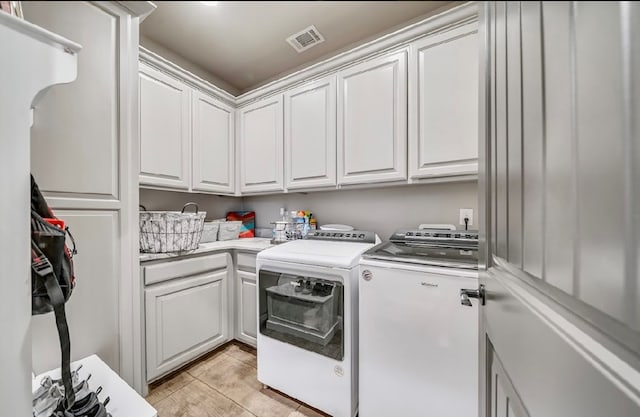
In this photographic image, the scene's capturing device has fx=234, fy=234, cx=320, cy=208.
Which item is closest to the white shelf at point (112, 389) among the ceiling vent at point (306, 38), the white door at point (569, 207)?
the white door at point (569, 207)

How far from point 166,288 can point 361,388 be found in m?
1.23

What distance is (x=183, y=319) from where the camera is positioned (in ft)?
4.95

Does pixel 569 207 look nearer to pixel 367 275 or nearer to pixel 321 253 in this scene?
pixel 367 275

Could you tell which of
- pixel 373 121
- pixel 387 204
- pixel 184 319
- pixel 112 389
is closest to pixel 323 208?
pixel 387 204

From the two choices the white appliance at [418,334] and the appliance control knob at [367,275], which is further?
the appliance control knob at [367,275]

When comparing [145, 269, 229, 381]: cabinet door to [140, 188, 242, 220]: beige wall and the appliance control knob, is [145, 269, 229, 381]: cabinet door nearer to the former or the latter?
[140, 188, 242, 220]: beige wall

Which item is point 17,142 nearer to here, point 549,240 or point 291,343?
point 549,240

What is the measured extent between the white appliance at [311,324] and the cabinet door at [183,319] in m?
0.48

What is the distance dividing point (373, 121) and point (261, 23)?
1.18 m

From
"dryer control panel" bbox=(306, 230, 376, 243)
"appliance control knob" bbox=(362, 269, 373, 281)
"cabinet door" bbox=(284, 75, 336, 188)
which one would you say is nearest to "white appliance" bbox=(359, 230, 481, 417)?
"appliance control knob" bbox=(362, 269, 373, 281)

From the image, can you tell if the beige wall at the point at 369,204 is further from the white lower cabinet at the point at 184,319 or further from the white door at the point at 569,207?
the white door at the point at 569,207

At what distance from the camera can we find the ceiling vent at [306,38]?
450 mm

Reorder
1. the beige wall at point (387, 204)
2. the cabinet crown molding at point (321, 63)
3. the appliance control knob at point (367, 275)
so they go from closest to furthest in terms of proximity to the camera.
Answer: the cabinet crown molding at point (321, 63) → the appliance control knob at point (367, 275) → the beige wall at point (387, 204)

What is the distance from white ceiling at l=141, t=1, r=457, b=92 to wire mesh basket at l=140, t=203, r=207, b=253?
42.9 inches
